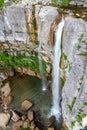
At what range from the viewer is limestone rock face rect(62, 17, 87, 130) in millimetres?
12695

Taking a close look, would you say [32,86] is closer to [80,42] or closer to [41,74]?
[41,74]

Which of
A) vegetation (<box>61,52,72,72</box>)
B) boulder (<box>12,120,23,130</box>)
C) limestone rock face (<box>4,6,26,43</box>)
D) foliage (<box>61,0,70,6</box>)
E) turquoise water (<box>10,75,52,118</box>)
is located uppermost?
foliage (<box>61,0,70,6</box>)

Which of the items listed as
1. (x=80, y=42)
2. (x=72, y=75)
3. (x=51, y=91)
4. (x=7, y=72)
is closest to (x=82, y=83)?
(x=72, y=75)

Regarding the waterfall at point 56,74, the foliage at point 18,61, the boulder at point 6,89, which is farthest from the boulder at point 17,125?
the foliage at point 18,61

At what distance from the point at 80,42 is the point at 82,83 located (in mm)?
2008

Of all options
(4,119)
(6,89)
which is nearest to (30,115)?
(4,119)

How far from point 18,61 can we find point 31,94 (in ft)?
8.54

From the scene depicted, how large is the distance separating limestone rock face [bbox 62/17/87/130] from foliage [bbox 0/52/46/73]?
14.2ft

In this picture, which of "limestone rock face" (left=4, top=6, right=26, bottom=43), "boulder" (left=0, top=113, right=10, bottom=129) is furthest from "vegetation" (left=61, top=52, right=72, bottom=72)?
"boulder" (left=0, top=113, right=10, bottom=129)

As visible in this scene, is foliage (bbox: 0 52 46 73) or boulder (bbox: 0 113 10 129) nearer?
boulder (bbox: 0 113 10 129)

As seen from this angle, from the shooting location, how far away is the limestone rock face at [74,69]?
12695mm

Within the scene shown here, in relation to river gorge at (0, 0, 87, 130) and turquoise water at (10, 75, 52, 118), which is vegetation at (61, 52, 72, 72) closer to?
river gorge at (0, 0, 87, 130)

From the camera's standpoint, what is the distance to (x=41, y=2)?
17047mm

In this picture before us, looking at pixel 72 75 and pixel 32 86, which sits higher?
pixel 72 75
